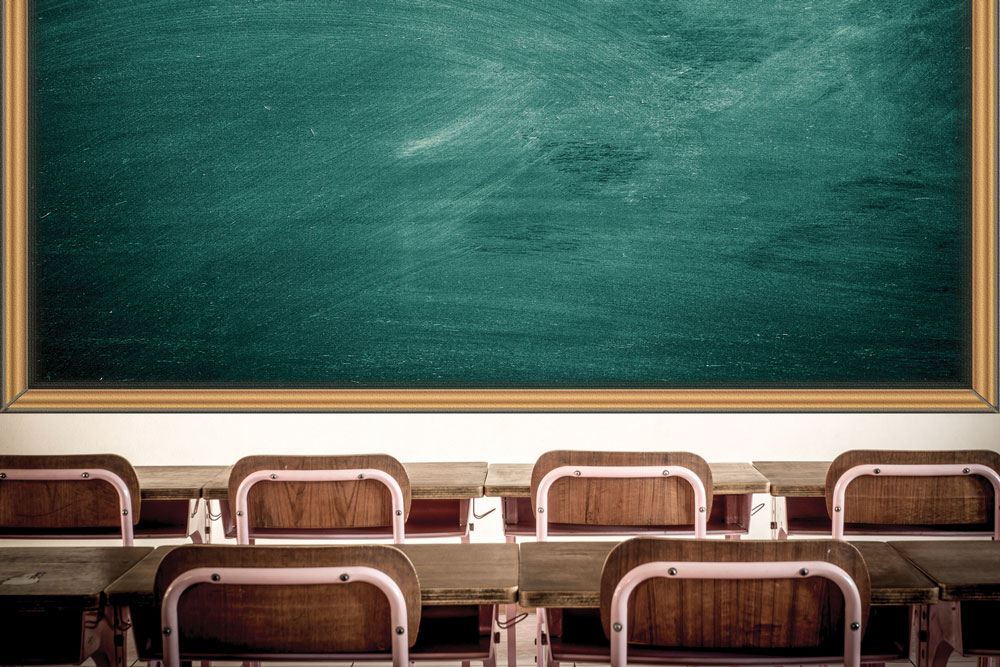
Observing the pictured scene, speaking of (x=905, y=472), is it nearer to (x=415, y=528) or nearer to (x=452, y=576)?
(x=452, y=576)

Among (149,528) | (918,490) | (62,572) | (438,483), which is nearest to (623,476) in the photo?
(438,483)

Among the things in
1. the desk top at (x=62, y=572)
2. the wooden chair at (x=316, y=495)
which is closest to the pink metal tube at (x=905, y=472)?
the wooden chair at (x=316, y=495)

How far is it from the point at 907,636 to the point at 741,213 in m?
2.31

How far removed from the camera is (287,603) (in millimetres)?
1394

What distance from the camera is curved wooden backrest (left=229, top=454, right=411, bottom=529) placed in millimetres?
2348

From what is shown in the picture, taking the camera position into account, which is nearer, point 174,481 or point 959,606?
point 959,606

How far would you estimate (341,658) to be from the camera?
56.7 inches

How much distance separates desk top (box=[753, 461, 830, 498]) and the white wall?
0.51 m

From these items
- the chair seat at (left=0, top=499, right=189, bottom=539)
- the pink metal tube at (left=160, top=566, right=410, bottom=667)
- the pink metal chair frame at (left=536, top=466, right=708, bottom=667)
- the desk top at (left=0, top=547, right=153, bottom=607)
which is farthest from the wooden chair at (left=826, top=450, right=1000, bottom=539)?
the chair seat at (left=0, top=499, right=189, bottom=539)

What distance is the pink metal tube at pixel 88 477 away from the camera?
2393mm

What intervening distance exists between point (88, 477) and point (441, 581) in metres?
1.29

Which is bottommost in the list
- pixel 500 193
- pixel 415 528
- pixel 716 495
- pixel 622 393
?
pixel 415 528

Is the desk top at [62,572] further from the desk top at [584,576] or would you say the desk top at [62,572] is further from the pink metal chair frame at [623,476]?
the pink metal chair frame at [623,476]

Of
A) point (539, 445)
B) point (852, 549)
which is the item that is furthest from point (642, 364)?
point (852, 549)
